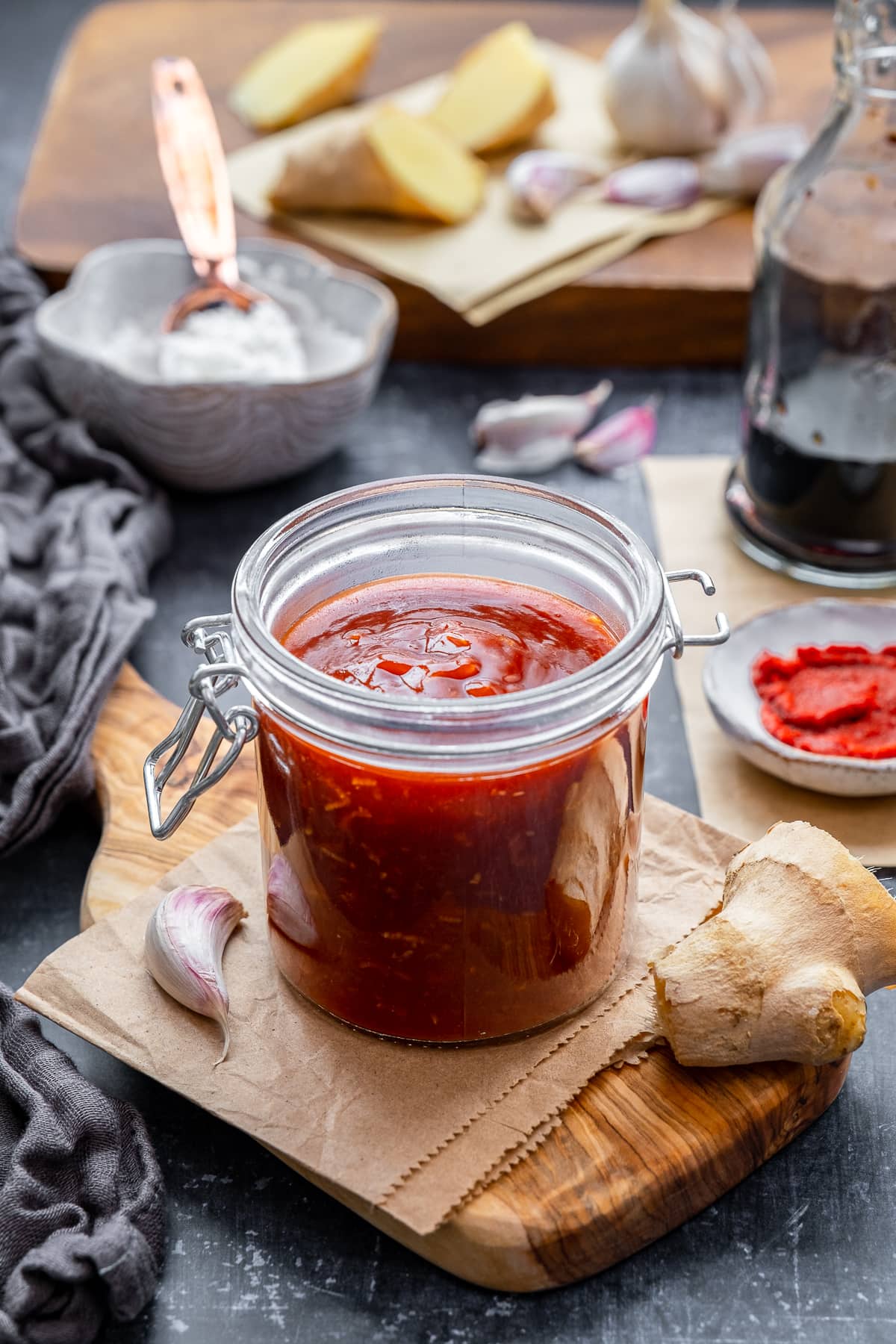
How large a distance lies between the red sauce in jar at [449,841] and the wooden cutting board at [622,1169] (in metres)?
0.09

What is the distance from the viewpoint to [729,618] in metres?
1.72

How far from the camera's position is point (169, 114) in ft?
6.52

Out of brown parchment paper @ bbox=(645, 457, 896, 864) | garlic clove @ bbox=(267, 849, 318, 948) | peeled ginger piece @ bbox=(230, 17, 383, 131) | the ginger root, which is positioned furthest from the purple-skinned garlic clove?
peeled ginger piece @ bbox=(230, 17, 383, 131)

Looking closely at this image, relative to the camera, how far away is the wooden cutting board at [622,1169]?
0.99 metres

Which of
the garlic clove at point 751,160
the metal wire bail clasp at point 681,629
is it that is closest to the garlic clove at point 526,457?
the garlic clove at point 751,160

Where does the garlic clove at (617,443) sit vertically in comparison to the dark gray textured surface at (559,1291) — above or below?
below

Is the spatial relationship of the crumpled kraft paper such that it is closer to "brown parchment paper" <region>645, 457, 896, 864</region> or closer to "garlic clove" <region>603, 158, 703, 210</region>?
"brown parchment paper" <region>645, 457, 896, 864</region>

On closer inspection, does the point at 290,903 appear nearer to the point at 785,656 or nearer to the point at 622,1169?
the point at 622,1169

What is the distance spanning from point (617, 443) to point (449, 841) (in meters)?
1.09

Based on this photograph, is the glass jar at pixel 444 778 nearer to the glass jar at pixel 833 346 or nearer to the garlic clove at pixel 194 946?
the garlic clove at pixel 194 946

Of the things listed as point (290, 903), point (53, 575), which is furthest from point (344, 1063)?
point (53, 575)

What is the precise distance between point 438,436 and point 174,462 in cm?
38

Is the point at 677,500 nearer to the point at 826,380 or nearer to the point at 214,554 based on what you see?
the point at 826,380

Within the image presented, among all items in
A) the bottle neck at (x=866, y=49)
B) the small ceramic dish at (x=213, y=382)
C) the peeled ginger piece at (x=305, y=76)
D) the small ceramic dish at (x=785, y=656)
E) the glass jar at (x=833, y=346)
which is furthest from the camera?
the peeled ginger piece at (x=305, y=76)
